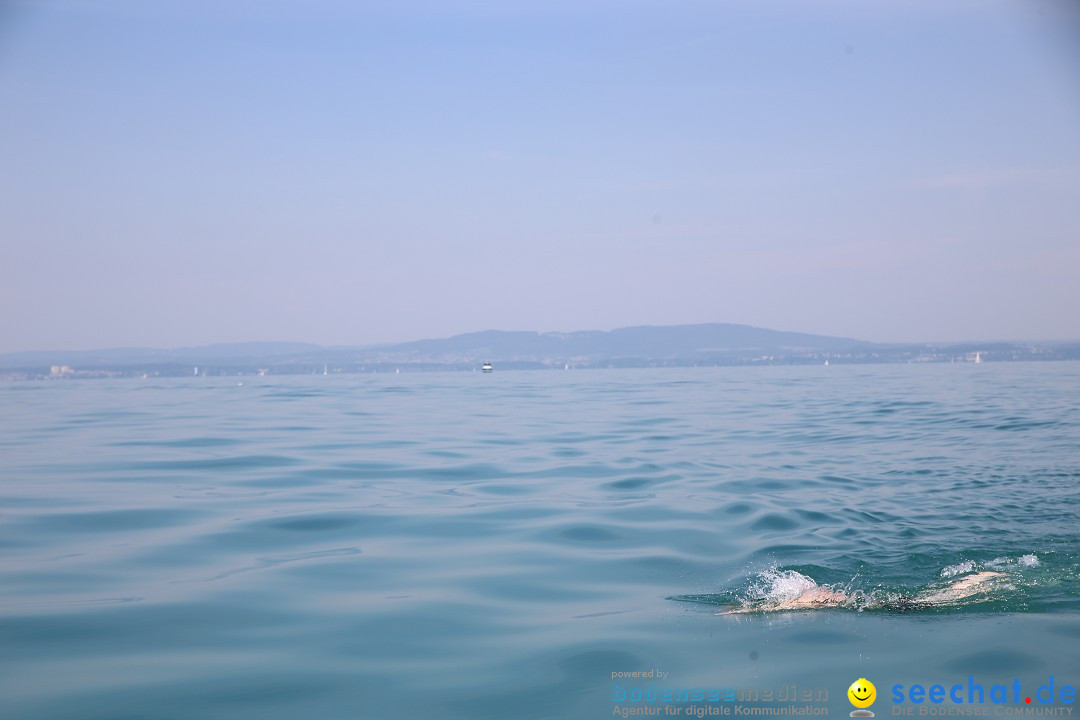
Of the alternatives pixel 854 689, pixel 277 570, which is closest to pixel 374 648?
pixel 277 570

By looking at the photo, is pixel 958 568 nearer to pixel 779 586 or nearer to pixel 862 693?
pixel 779 586

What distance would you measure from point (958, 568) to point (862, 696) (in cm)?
506

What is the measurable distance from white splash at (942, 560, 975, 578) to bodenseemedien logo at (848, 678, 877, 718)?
14.3ft

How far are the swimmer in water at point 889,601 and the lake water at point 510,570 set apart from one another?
0.29m

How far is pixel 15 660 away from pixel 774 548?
9.26 meters

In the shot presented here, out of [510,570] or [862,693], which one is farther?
[510,570]

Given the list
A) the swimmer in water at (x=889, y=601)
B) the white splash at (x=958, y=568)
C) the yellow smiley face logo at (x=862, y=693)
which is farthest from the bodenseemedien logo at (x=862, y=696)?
the white splash at (x=958, y=568)

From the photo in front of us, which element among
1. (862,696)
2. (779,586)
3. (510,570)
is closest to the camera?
(862,696)

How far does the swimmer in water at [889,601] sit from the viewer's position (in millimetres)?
9109

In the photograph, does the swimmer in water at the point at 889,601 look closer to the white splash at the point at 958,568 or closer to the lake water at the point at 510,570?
the lake water at the point at 510,570

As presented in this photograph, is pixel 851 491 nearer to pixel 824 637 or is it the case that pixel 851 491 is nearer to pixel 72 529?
pixel 824 637

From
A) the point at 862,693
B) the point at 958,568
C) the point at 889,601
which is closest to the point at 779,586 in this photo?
the point at 889,601

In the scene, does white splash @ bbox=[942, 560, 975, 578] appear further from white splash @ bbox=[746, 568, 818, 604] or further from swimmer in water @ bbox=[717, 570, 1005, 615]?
white splash @ bbox=[746, 568, 818, 604]

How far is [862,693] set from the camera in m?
6.71
